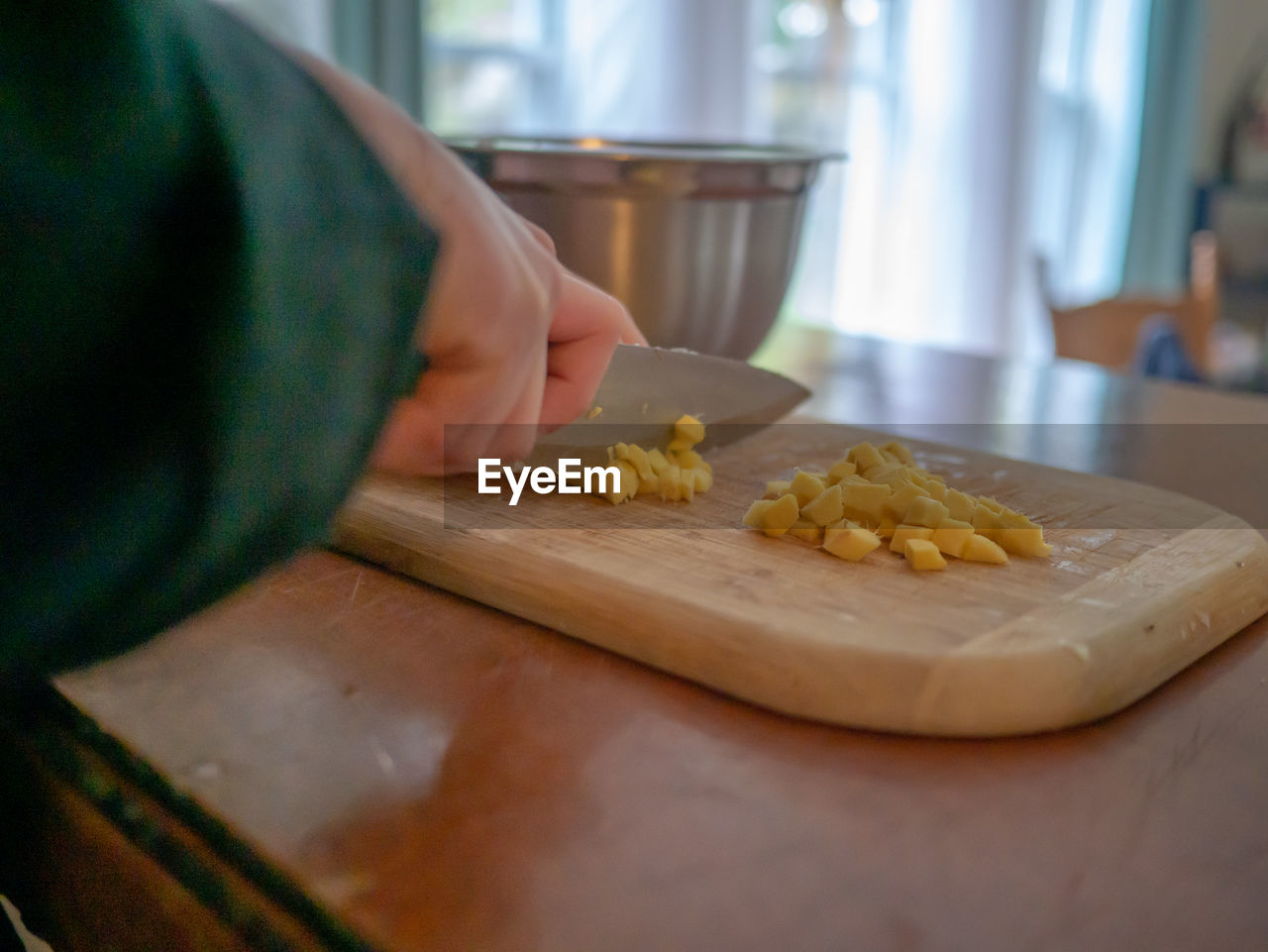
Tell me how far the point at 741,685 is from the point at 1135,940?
7.6 inches

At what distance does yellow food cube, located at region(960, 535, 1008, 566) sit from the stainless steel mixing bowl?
36 cm

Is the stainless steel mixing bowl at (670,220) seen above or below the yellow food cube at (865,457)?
above

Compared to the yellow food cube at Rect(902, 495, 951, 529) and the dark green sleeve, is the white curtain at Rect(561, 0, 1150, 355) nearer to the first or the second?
the yellow food cube at Rect(902, 495, 951, 529)

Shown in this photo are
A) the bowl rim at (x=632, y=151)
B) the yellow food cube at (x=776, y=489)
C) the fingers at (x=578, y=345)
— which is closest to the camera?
the fingers at (x=578, y=345)

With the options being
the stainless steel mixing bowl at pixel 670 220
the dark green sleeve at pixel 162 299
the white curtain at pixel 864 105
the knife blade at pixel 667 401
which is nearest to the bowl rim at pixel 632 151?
the stainless steel mixing bowl at pixel 670 220

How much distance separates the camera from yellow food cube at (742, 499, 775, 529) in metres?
→ 0.63

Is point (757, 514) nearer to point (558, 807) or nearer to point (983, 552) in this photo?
point (983, 552)

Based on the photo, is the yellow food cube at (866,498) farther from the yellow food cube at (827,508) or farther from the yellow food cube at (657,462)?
the yellow food cube at (657,462)

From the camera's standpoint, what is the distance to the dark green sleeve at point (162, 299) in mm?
305

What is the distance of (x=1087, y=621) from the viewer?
0.51 meters

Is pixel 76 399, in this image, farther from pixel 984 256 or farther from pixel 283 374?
pixel 984 256

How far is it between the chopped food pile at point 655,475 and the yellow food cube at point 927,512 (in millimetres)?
152

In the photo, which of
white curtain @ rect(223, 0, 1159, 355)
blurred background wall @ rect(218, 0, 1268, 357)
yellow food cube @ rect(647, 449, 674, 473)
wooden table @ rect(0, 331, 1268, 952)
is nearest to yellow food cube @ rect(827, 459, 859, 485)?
yellow food cube @ rect(647, 449, 674, 473)

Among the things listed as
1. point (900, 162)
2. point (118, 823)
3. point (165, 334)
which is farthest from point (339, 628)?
point (900, 162)
